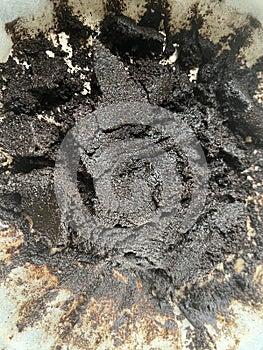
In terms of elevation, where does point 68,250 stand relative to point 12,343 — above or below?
above

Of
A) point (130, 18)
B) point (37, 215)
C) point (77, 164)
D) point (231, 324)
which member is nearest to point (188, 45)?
point (130, 18)

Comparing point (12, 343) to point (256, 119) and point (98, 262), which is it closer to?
point (98, 262)

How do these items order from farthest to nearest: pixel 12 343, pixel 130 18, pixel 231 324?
pixel 231 324
pixel 12 343
pixel 130 18

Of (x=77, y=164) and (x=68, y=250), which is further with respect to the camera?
(x=68, y=250)

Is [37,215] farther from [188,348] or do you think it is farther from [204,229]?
[188,348]

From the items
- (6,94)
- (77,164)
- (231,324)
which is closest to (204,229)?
(231,324)

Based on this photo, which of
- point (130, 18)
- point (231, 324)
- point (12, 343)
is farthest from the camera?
point (231, 324)

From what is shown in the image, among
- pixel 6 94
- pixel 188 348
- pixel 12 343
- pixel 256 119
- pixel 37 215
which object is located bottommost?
pixel 188 348
